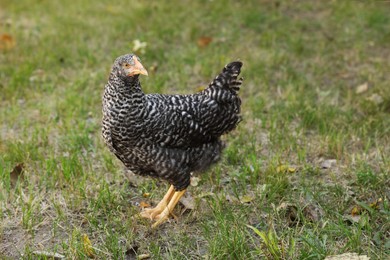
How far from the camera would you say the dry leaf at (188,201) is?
12.7ft

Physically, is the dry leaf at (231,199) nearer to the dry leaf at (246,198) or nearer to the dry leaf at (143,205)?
the dry leaf at (246,198)

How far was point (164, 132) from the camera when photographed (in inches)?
139

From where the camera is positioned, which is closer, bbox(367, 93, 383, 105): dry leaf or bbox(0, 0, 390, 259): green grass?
bbox(0, 0, 390, 259): green grass

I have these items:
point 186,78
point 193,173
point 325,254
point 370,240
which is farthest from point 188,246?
point 186,78

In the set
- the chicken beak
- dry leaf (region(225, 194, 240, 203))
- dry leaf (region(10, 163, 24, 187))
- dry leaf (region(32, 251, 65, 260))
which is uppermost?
the chicken beak

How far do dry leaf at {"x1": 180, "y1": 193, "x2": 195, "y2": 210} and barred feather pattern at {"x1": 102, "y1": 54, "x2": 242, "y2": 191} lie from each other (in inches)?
9.2

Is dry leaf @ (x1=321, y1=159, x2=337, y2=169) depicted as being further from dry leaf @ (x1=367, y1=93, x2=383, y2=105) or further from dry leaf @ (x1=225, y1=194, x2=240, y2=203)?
dry leaf @ (x1=367, y1=93, x2=383, y2=105)

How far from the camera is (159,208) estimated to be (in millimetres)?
3834

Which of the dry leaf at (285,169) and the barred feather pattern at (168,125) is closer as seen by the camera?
the barred feather pattern at (168,125)

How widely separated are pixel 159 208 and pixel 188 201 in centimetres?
24

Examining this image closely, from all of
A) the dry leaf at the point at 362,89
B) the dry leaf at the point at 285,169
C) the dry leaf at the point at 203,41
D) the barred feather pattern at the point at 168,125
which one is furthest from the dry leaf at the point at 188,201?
the dry leaf at the point at 203,41

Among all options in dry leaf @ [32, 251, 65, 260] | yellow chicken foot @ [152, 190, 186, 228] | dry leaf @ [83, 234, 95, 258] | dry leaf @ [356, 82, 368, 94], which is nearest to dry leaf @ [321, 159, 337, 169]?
yellow chicken foot @ [152, 190, 186, 228]

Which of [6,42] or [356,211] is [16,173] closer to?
[356,211]

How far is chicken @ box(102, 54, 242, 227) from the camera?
338 cm
